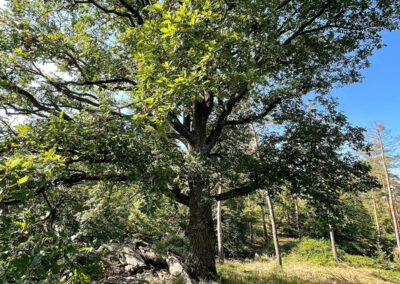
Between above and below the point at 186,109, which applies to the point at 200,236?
below

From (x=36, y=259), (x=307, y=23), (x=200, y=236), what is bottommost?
(x=200, y=236)

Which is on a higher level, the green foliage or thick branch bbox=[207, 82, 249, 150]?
thick branch bbox=[207, 82, 249, 150]

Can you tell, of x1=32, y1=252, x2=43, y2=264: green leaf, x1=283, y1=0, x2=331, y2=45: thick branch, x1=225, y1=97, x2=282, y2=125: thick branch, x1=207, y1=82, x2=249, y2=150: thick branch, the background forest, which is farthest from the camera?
x1=225, y1=97, x2=282, y2=125: thick branch

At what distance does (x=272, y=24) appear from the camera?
15.6ft

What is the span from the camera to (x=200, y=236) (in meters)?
6.12

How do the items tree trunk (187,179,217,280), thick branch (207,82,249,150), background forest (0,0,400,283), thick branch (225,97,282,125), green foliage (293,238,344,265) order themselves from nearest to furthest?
1. background forest (0,0,400,283)
2. tree trunk (187,179,217,280)
3. thick branch (207,82,249,150)
4. thick branch (225,97,282,125)
5. green foliage (293,238,344,265)

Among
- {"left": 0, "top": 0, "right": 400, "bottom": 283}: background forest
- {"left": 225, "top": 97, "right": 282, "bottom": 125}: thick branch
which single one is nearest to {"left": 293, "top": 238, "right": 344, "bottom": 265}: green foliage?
{"left": 0, "top": 0, "right": 400, "bottom": 283}: background forest

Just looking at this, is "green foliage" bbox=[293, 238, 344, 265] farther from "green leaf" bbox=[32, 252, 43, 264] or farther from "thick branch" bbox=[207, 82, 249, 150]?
Result: "green leaf" bbox=[32, 252, 43, 264]

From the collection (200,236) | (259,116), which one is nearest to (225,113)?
(259,116)

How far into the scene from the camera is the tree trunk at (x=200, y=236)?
5.84 metres

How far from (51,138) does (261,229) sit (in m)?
29.4

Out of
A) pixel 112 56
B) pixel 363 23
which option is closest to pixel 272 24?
pixel 363 23

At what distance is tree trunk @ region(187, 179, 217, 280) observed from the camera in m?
5.84

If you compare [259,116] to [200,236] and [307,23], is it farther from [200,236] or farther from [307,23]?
[200,236]
